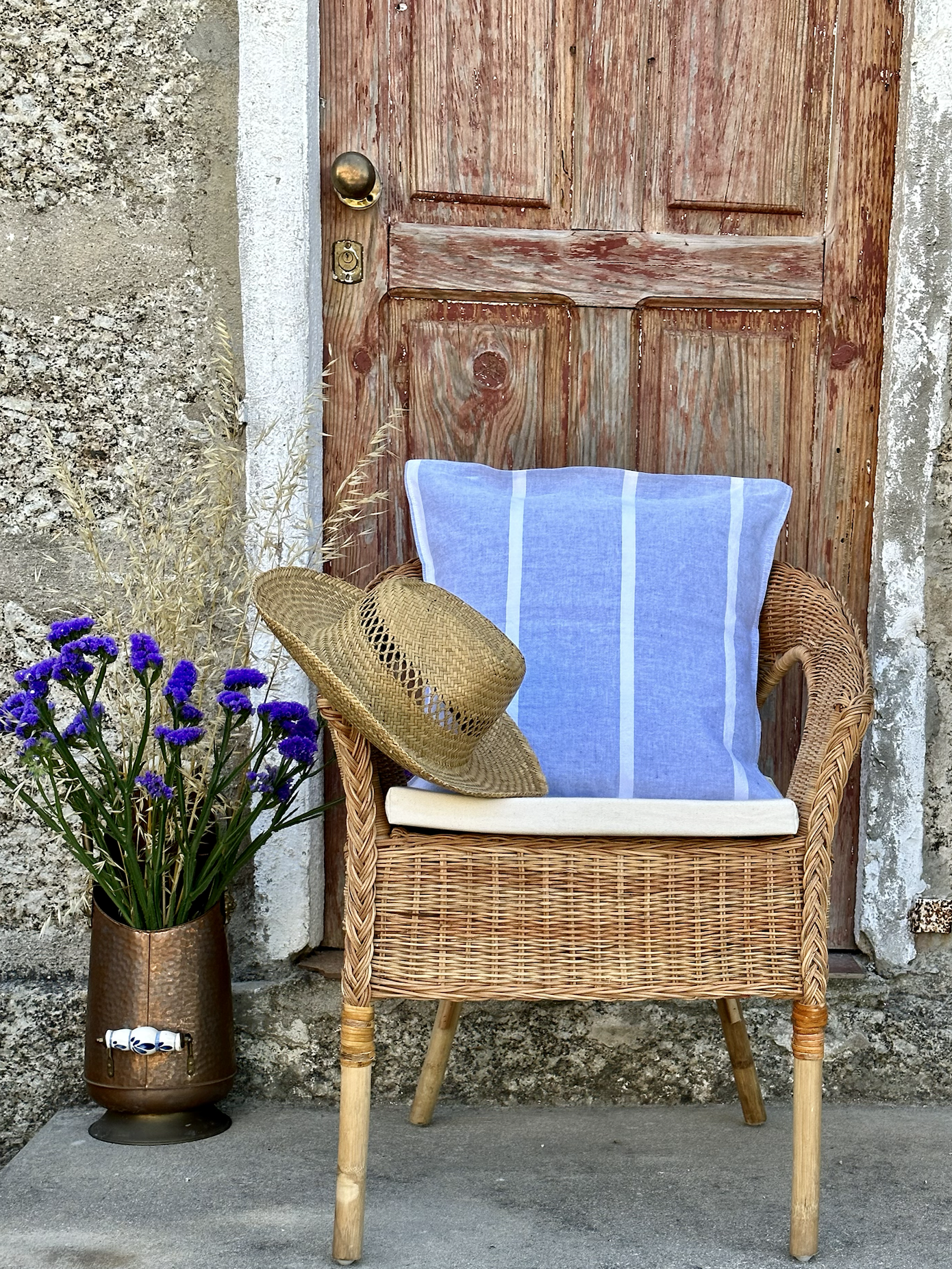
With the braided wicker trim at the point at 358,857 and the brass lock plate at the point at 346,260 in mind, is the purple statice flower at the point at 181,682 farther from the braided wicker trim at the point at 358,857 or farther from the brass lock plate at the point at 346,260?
the brass lock plate at the point at 346,260

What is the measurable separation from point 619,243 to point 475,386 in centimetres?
35

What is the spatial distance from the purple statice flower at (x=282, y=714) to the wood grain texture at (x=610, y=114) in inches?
39.1

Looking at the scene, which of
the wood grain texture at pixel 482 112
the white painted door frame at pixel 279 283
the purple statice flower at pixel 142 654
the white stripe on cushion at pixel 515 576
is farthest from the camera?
the wood grain texture at pixel 482 112

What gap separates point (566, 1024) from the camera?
77.0 inches

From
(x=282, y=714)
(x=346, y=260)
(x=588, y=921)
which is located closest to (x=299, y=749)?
(x=282, y=714)

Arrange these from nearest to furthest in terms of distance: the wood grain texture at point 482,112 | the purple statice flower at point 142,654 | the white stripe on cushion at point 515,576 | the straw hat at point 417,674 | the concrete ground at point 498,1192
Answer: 1. the straw hat at point 417,674
2. the concrete ground at point 498,1192
3. the purple statice flower at point 142,654
4. the white stripe on cushion at point 515,576
5. the wood grain texture at point 482,112

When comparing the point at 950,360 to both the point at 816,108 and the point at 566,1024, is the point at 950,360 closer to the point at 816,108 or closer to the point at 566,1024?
the point at 816,108

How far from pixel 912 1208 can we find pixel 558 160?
5.63ft

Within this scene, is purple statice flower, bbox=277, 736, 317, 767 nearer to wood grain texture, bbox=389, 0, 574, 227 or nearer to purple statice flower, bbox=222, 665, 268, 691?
purple statice flower, bbox=222, 665, 268, 691

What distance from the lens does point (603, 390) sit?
Result: 2.04 metres

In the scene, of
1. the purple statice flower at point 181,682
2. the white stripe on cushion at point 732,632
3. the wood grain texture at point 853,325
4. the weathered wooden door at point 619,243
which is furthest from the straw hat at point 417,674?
the wood grain texture at point 853,325

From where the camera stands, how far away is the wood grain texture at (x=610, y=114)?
2012 millimetres

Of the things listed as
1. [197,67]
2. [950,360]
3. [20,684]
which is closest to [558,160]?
[197,67]

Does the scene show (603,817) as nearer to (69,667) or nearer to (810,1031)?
(810,1031)
